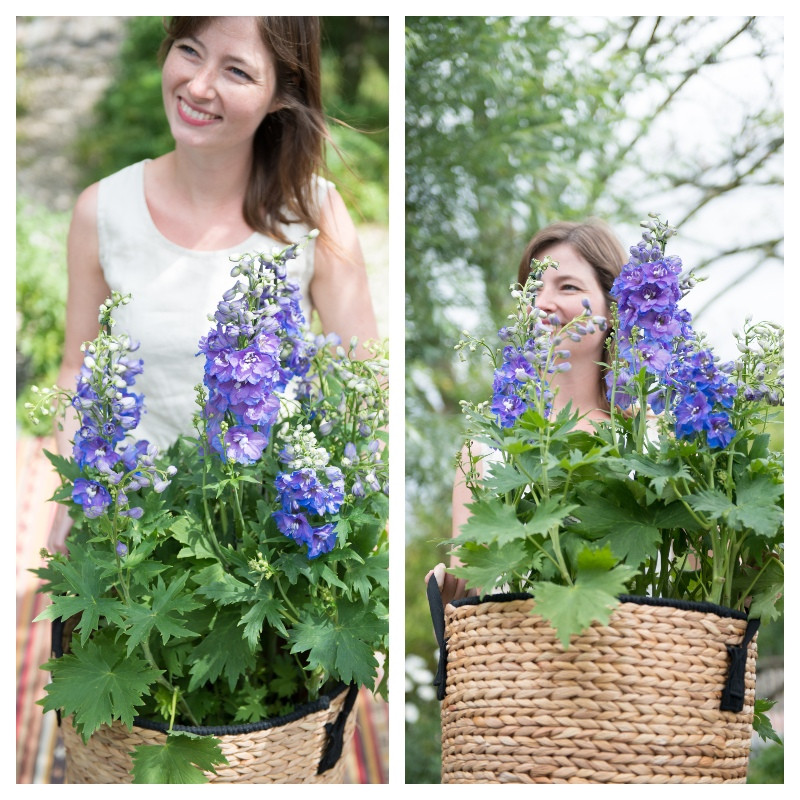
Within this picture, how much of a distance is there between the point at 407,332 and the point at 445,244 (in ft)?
1.04

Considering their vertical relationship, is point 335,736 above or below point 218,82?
below

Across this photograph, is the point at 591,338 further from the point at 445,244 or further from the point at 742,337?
the point at 445,244

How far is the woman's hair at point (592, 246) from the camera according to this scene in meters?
1.43

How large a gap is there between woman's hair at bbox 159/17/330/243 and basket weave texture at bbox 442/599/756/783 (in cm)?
84

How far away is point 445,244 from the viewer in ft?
9.77

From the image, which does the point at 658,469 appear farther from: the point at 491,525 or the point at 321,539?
the point at 321,539

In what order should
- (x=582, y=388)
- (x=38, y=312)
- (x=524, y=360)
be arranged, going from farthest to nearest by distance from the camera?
(x=38, y=312) → (x=582, y=388) → (x=524, y=360)

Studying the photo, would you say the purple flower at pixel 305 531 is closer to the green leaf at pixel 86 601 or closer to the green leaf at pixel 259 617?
the green leaf at pixel 259 617

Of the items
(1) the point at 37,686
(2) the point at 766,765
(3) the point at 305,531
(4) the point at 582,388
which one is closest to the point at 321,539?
(3) the point at 305,531

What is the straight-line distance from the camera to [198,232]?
1.58m

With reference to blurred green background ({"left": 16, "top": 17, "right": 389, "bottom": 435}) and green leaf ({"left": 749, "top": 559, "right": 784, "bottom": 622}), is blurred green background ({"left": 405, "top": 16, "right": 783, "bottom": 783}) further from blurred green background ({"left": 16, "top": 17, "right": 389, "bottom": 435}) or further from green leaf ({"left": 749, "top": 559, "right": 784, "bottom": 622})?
green leaf ({"left": 749, "top": 559, "right": 784, "bottom": 622})

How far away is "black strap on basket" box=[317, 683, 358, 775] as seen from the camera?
119 cm

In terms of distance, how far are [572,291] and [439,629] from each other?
1.93ft

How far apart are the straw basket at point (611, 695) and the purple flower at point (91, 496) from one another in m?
0.47
